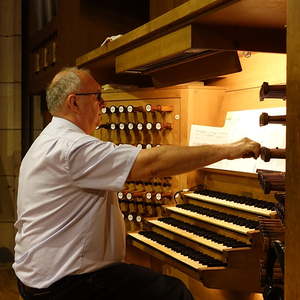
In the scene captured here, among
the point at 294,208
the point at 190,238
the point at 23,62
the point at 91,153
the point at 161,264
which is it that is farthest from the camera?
the point at 23,62

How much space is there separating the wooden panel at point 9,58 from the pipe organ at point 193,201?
9.38ft

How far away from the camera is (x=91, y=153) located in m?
2.53

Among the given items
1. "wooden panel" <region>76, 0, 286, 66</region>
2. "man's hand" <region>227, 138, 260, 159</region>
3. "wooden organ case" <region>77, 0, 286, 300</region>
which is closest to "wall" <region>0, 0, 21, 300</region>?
"wooden organ case" <region>77, 0, 286, 300</region>

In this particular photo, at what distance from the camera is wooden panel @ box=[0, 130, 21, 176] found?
24.2 feet

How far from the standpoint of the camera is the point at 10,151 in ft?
24.3

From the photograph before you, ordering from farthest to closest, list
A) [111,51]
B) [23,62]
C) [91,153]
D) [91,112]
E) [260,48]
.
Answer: [23,62] → [111,51] → [260,48] → [91,112] → [91,153]

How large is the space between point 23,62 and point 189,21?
15.8 ft

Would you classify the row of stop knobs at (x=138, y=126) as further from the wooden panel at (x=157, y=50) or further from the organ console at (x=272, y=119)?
the organ console at (x=272, y=119)

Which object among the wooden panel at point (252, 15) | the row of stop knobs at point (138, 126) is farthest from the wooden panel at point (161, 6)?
the wooden panel at point (252, 15)

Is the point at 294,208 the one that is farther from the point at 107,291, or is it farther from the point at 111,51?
the point at 111,51

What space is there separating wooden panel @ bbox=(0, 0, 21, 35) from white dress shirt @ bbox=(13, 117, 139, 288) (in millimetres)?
4981

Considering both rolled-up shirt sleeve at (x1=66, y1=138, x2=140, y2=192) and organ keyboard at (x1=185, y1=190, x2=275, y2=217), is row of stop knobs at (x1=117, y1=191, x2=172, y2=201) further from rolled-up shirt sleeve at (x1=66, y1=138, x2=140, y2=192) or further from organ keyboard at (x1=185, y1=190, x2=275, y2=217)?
rolled-up shirt sleeve at (x1=66, y1=138, x2=140, y2=192)

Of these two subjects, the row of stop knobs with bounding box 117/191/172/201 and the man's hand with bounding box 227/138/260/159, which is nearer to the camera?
the man's hand with bounding box 227/138/260/159

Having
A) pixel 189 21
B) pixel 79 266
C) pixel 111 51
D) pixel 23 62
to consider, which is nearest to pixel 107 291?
pixel 79 266
